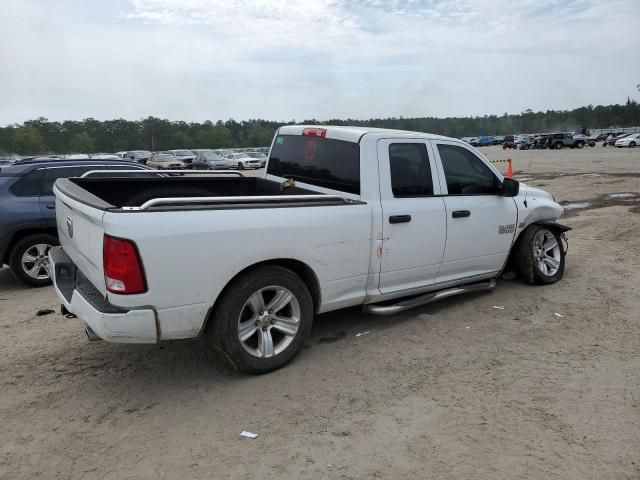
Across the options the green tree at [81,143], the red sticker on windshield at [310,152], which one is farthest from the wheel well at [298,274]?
the green tree at [81,143]

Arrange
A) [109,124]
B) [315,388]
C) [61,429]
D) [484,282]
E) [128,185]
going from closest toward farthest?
[61,429], [315,388], [128,185], [484,282], [109,124]

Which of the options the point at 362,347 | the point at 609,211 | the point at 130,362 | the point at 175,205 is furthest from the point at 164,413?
the point at 609,211

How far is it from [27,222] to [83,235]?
364cm

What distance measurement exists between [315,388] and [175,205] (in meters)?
1.62

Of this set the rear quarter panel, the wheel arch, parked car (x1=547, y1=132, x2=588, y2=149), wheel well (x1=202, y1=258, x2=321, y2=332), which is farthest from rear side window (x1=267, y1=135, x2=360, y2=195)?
parked car (x1=547, y1=132, x2=588, y2=149)

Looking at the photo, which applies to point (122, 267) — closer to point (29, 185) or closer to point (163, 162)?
point (29, 185)

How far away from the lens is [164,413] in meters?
3.41

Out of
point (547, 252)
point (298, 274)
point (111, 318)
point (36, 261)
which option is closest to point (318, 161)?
point (298, 274)

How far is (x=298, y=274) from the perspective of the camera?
406 cm

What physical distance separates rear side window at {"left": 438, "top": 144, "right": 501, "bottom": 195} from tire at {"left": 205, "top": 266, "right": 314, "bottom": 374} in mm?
1935

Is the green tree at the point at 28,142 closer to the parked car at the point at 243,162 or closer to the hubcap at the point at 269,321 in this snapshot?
the parked car at the point at 243,162

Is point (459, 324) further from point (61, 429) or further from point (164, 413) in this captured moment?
point (61, 429)

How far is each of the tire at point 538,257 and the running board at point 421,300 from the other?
54 centimetres

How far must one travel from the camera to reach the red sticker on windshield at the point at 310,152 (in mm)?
4883
